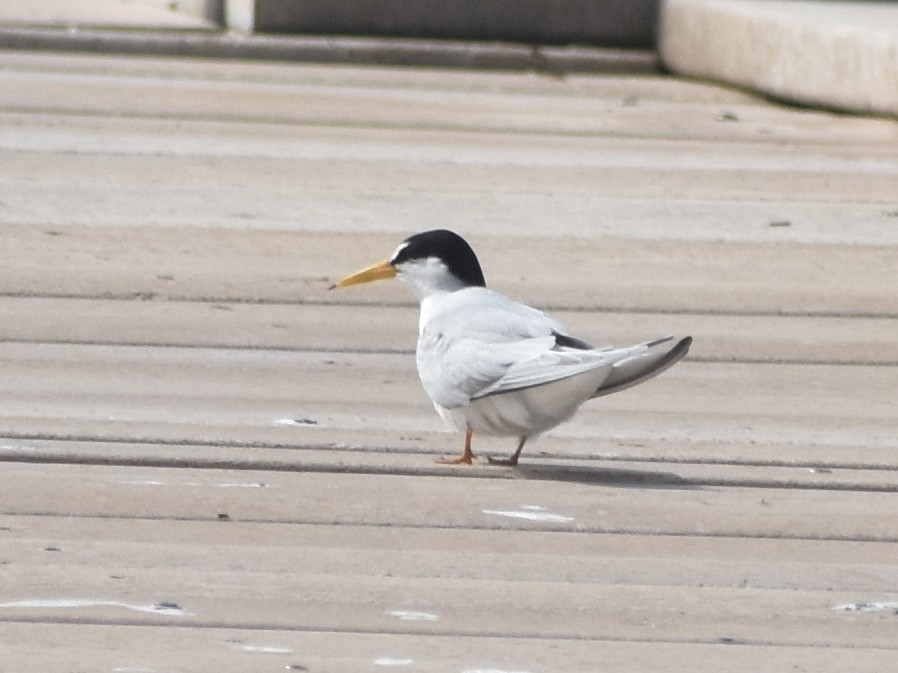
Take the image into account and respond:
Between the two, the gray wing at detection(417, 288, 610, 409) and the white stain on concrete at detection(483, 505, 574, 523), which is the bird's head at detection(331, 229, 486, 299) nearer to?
the gray wing at detection(417, 288, 610, 409)

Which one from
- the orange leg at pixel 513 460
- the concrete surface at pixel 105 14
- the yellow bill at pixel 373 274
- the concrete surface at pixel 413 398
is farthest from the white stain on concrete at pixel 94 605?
the concrete surface at pixel 105 14

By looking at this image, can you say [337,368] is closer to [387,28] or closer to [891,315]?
[891,315]

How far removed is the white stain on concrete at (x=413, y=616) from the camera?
12.3 ft

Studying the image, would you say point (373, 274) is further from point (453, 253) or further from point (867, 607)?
point (867, 607)

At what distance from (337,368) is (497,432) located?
0.88 metres

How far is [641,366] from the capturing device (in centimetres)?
479

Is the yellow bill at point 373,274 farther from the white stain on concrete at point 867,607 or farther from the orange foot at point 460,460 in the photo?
the white stain on concrete at point 867,607

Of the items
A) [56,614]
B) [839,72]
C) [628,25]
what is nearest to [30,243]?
[56,614]

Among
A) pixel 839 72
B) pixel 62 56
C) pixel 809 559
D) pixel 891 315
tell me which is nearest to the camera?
pixel 809 559

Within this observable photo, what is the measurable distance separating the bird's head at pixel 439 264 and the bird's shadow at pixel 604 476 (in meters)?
0.74

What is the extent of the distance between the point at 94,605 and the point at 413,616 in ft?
1.84

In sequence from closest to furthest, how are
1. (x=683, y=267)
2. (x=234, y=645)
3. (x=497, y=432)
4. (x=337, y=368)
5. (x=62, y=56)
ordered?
(x=234, y=645), (x=497, y=432), (x=337, y=368), (x=683, y=267), (x=62, y=56)

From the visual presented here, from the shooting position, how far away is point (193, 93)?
10.4 metres

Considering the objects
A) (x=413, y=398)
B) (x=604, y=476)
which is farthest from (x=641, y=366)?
(x=413, y=398)
